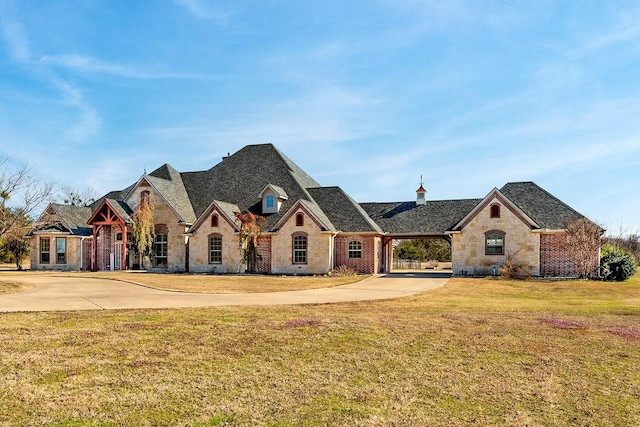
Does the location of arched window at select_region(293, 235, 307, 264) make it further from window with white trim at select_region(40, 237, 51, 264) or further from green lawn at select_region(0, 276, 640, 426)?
window with white trim at select_region(40, 237, 51, 264)

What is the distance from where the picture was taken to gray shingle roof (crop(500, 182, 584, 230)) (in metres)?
33.4

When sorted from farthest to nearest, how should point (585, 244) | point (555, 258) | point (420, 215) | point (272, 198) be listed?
point (420, 215)
point (272, 198)
point (555, 258)
point (585, 244)

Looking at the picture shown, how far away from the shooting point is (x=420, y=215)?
39844 millimetres

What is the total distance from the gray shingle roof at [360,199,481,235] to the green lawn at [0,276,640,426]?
2311cm

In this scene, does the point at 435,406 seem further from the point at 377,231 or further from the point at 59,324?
the point at 377,231

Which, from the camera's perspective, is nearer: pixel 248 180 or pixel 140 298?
pixel 140 298

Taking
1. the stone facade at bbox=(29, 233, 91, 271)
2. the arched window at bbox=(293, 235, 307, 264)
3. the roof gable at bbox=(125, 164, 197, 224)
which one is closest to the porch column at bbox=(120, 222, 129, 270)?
the roof gable at bbox=(125, 164, 197, 224)

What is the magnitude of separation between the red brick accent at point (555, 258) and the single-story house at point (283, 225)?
0.06 meters

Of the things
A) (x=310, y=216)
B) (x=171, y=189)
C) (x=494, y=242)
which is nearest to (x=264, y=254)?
(x=310, y=216)

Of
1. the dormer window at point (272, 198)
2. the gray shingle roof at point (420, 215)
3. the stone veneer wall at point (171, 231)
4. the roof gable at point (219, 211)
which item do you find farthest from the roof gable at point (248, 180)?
the gray shingle roof at point (420, 215)

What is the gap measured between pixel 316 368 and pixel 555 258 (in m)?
28.8

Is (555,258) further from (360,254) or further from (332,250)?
(332,250)

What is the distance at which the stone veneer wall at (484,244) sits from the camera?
33.2 meters

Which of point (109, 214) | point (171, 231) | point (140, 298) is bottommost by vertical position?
point (140, 298)
